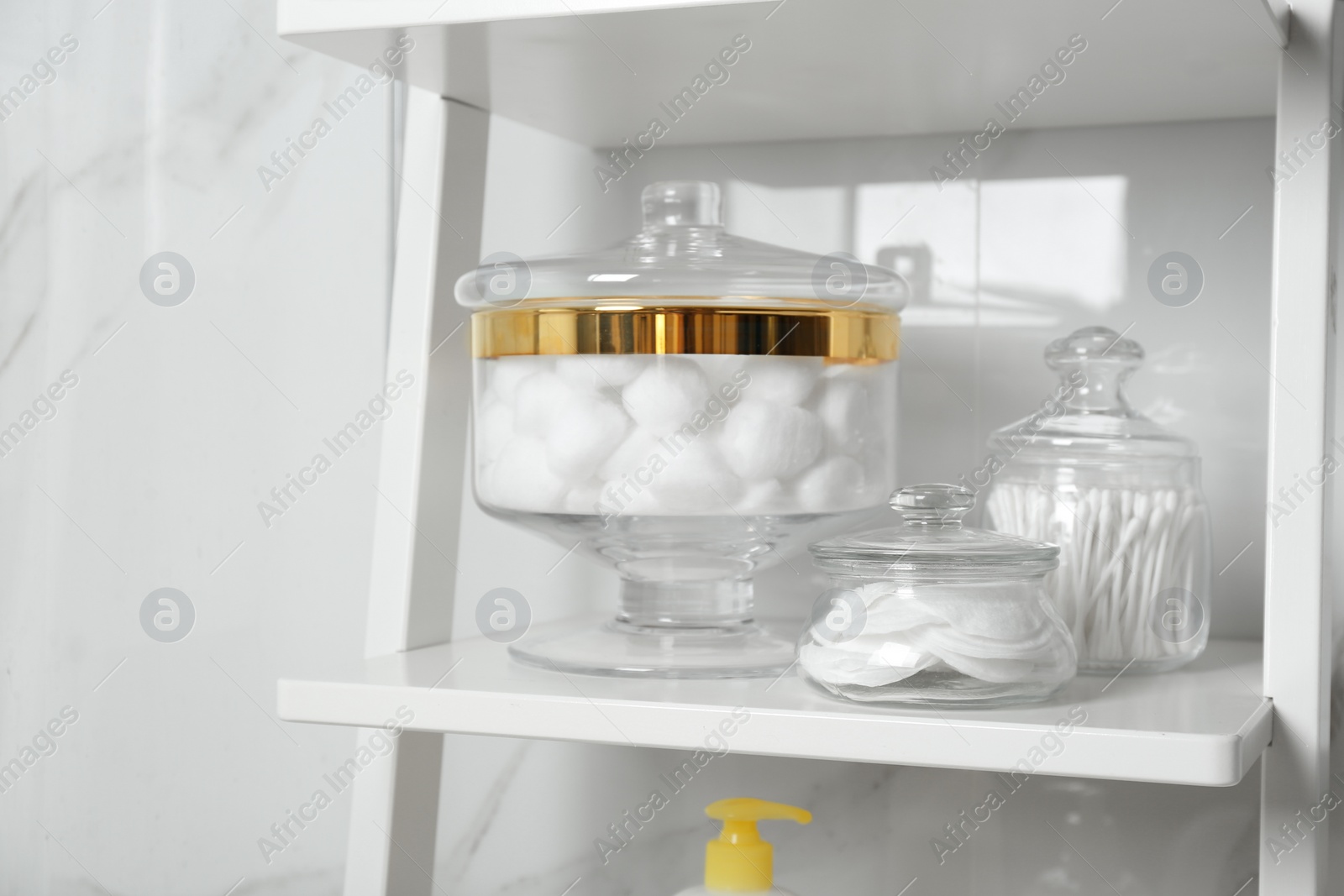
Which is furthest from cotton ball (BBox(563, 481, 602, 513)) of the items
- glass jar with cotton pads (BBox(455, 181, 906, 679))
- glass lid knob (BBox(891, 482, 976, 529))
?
glass lid knob (BBox(891, 482, 976, 529))

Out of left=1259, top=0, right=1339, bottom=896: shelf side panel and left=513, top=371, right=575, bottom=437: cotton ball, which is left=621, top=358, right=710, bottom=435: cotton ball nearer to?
left=513, top=371, right=575, bottom=437: cotton ball

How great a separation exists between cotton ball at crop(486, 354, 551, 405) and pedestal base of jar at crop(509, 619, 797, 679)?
11 centimetres

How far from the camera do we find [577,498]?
1.69ft

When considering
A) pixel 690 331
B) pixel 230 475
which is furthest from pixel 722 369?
pixel 230 475

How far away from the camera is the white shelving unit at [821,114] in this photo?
1.44 feet

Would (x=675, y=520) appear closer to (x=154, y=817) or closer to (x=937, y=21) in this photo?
(x=937, y=21)

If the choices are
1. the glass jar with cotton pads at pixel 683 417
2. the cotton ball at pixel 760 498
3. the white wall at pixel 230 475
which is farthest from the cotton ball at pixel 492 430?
the white wall at pixel 230 475

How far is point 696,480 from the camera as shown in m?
0.50

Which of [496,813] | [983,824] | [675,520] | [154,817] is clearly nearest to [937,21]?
[675,520]

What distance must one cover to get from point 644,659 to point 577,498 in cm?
7

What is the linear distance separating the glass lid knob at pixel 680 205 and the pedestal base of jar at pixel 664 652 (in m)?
0.18

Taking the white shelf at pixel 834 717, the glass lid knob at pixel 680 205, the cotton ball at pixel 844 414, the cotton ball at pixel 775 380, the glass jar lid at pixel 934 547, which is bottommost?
the white shelf at pixel 834 717

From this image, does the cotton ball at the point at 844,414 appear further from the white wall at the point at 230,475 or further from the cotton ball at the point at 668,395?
the white wall at the point at 230,475

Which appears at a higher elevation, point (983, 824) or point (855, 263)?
point (855, 263)
